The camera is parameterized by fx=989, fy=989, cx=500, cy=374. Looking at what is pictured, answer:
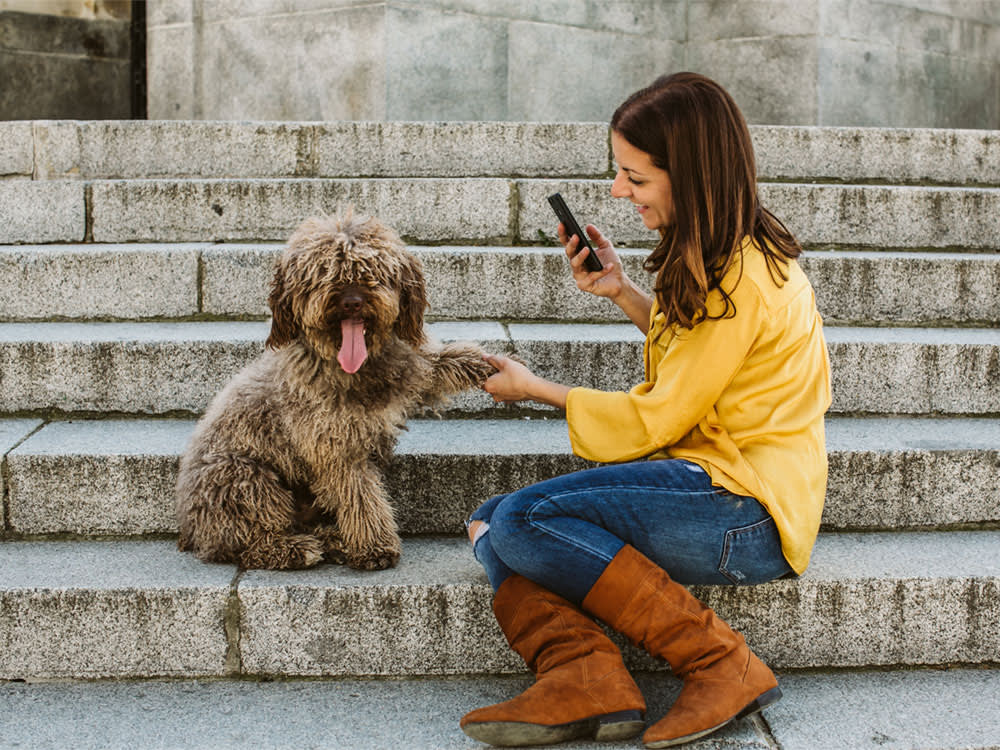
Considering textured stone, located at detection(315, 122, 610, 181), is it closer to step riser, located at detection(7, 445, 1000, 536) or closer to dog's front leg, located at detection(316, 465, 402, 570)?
step riser, located at detection(7, 445, 1000, 536)

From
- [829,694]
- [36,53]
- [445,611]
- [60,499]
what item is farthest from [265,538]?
[36,53]

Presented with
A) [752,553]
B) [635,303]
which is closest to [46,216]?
[635,303]

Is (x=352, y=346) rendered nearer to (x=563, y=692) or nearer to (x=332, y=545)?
(x=332, y=545)

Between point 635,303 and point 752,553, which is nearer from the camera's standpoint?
point 752,553

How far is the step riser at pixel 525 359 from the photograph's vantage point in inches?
152

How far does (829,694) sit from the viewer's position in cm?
284

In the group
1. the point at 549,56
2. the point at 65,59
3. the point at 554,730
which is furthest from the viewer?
the point at 65,59

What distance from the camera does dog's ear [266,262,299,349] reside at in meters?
2.91

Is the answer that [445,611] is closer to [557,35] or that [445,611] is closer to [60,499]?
[60,499]

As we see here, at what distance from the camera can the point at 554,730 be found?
248cm

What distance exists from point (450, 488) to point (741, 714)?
128 cm

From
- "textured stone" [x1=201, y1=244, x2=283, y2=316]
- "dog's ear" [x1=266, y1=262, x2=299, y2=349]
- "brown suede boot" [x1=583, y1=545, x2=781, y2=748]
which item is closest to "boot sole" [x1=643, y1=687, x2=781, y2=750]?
"brown suede boot" [x1=583, y1=545, x2=781, y2=748]

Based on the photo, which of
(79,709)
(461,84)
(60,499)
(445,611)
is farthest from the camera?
(461,84)

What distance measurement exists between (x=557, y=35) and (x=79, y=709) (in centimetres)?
557
